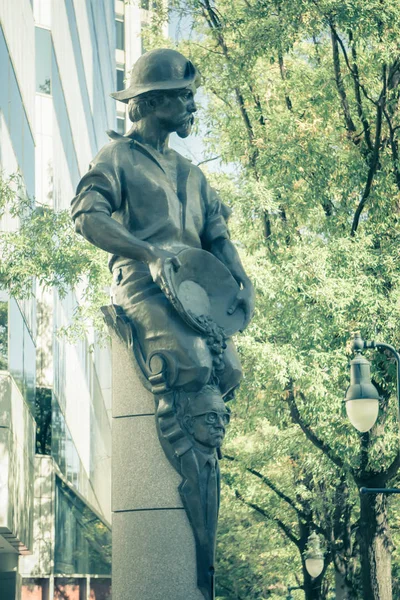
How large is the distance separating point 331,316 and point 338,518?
1276 centimetres

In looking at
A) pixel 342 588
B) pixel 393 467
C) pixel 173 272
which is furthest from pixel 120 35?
pixel 173 272

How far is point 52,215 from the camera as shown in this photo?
64.4 feet

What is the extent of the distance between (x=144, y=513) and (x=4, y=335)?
52.1ft

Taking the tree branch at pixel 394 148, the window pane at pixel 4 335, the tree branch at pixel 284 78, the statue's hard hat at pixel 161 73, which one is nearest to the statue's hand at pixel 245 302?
the statue's hard hat at pixel 161 73

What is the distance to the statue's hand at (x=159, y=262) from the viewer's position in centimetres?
670

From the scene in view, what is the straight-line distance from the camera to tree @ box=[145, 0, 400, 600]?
59.5 feet

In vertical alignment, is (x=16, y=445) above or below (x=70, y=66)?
below

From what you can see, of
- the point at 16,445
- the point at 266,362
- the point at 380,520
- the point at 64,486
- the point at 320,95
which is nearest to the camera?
the point at 266,362

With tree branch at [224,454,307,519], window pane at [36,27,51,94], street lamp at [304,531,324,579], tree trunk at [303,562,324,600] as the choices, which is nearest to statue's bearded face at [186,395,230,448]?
tree branch at [224,454,307,519]

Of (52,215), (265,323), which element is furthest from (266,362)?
(52,215)

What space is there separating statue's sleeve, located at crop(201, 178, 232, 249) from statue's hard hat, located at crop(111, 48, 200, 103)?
2.58 ft

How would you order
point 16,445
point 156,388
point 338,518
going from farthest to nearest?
point 338,518, point 16,445, point 156,388

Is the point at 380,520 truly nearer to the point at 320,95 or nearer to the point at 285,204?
the point at 285,204

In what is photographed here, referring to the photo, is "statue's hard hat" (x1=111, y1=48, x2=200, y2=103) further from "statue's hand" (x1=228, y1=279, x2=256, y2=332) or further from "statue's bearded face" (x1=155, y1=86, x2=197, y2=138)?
"statue's hand" (x1=228, y1=279, x2=256, y2=332)
